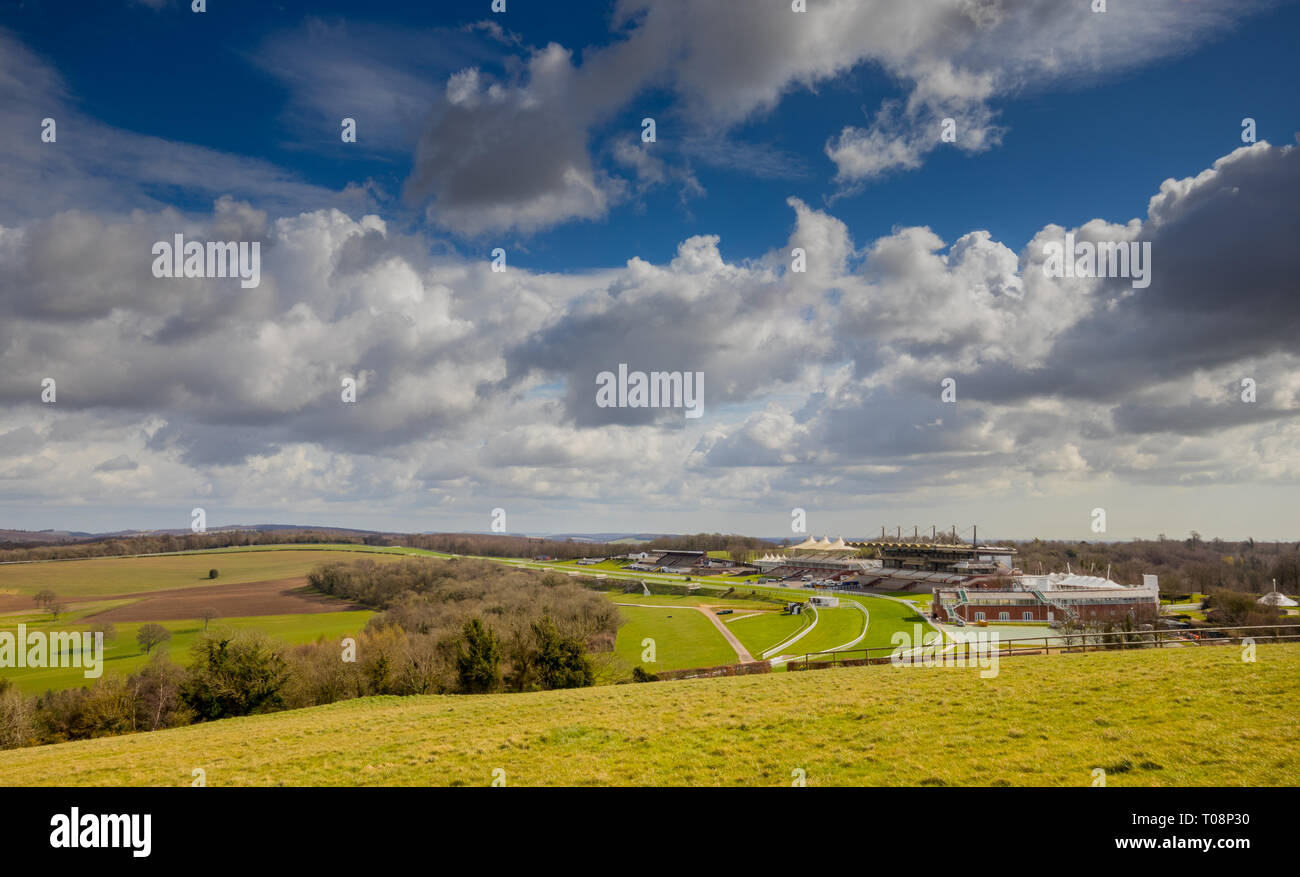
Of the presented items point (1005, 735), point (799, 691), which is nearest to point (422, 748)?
point (799, 691)

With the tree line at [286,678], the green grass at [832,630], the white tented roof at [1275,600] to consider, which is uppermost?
the tree line at [286,678]

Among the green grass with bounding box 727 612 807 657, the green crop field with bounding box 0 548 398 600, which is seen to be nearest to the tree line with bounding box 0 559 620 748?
the green grass with bounding box 727 612 807 657

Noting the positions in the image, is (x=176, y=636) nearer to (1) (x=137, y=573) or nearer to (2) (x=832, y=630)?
(1) (x=137, y=573)

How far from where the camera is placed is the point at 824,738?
1602 centimetres

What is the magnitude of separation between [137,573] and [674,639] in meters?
144

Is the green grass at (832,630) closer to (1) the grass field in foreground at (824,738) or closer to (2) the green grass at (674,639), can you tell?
(2) the green grass at (674,639)

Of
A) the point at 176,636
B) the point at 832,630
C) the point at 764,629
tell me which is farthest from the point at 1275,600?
the point at 176,636

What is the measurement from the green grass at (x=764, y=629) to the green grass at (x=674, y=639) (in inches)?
145

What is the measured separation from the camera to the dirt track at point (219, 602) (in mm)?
104375

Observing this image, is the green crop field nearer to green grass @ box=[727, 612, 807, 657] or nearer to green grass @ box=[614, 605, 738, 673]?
green grass @ box=[614, 605, 738, 673]

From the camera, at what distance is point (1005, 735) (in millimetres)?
15047

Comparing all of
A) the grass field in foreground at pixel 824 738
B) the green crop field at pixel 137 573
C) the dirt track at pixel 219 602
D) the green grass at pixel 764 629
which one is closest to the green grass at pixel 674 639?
the green grass at pixel 764 629
